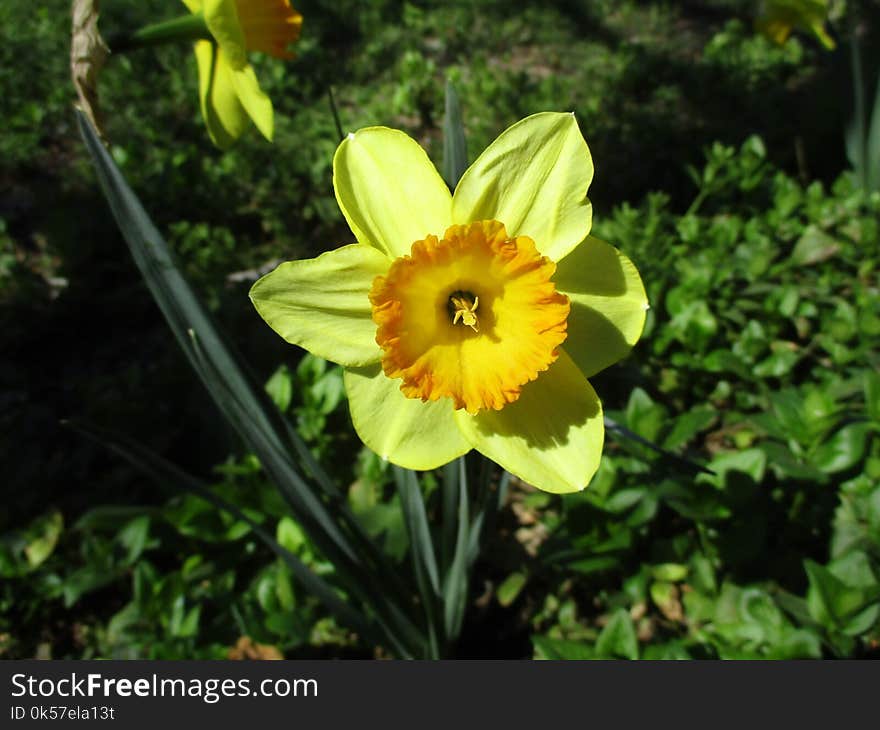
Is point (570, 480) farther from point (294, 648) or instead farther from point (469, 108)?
point (469, 108)

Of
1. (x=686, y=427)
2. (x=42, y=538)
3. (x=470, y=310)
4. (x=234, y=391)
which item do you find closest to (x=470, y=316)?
(x=470, y=310)

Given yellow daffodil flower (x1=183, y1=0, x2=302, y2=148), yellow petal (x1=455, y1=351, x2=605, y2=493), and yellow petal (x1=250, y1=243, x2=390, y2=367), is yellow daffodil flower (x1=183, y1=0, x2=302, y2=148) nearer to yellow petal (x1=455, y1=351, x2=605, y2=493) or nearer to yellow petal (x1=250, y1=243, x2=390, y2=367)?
yellow petal (x1=250, y1=243, x2=390, y2=367)

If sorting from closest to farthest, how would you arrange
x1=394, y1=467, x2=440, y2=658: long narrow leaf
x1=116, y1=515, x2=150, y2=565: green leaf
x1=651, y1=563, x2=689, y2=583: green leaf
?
x1=394, y1=467, x2=440, y2=658: long narrow leaf, x1=651, y1=563, x2=689, y2=583: green leaf, x1=116, y1=515, x2=150, y2=565: green leaf

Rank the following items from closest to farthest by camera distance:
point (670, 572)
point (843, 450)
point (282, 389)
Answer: point (843, 450)
point (670, 572)
point (282, 389)

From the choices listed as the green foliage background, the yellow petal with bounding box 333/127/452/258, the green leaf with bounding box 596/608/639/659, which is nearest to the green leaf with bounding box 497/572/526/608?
the green foliage background

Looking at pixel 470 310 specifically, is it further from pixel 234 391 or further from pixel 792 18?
pixel 792 18

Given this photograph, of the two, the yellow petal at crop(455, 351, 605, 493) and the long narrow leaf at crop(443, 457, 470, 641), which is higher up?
the yellow petal at crop(455, 351, 605, 493)

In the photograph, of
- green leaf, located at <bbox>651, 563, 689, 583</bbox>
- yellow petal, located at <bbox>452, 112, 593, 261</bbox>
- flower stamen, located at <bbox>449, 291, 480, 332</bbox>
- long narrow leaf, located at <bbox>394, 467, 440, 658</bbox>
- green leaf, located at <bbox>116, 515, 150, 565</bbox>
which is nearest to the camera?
yellow petal, located at <bbox>452, 112, 593, 261</bbox>
